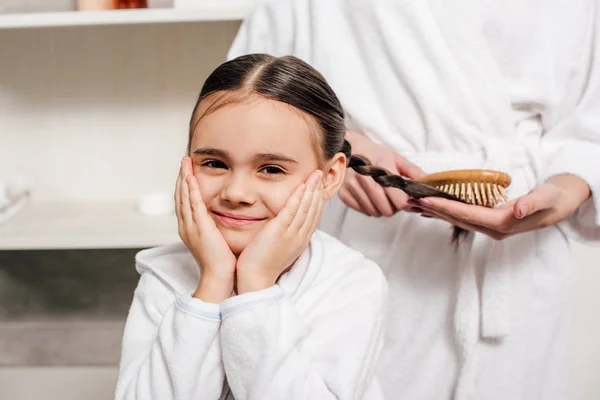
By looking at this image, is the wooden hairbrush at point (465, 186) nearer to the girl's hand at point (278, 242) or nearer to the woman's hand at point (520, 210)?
the woman's hand at point (520, 210)

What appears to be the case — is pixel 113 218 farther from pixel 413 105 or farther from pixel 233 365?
pixel 233 365

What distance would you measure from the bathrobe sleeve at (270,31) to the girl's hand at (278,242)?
16.1 inches

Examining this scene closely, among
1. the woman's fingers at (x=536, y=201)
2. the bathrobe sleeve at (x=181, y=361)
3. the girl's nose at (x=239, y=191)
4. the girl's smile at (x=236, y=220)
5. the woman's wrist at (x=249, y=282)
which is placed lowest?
the bathrobe sleeve at (x=181, y=361)

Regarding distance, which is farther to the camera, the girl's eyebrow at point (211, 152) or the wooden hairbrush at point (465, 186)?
the wooden hairbrush at point (465, 186)

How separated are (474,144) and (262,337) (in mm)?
478

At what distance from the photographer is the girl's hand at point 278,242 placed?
618 millimetres

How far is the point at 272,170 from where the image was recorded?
0.64 m

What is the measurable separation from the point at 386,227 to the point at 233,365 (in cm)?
40

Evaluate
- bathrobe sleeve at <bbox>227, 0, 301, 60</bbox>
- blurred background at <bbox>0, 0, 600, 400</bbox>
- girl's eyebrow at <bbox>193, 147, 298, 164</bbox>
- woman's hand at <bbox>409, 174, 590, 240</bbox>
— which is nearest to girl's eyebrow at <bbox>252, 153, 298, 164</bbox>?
girl's eyebrow at <bbox>193, 147, 298, 164</bbox>

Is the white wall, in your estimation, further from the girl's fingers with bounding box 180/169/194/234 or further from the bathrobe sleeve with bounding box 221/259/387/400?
the girl's fingers with bounding box 180/169/194/234

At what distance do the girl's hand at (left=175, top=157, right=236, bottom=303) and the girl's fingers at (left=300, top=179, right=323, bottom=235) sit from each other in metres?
0.08

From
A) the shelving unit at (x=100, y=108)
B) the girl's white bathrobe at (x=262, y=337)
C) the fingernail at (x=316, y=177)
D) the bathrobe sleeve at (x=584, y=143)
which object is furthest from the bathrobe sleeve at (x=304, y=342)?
the shelving unit at (x=100, y=108)

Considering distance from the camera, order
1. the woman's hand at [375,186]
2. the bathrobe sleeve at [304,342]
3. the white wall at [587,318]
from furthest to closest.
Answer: the white wall at [587,318] < the woman's hand at [375,186] < the bathrobe sleeve at [304,342]

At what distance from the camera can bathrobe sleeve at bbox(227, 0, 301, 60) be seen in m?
0.99
